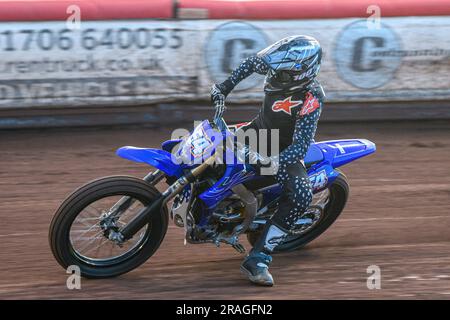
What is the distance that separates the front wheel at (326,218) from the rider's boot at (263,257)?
39 centimetres

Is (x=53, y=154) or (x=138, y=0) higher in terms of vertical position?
(x=138, y=0)

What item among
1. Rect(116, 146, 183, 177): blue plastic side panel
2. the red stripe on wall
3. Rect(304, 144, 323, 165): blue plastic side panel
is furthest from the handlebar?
the red stripe on wall

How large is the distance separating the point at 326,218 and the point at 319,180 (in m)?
0.66

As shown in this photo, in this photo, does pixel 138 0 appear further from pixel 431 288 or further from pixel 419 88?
pixel 431 288

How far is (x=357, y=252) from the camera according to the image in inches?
226

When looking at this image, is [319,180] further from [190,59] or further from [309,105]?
[190,59]

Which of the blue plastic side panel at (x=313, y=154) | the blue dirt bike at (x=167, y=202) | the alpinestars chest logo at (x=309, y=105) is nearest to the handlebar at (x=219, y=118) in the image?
the blue dirt bike at (x=167, y=202)

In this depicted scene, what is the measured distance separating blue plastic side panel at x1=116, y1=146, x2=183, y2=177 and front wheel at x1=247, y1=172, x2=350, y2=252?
995mm

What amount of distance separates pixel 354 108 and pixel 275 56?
483 cm

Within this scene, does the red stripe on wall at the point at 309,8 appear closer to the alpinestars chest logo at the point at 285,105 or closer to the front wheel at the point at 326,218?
the front wheel at the point at 326,218

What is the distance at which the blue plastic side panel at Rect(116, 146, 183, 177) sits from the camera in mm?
4758

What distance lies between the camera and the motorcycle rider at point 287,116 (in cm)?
475

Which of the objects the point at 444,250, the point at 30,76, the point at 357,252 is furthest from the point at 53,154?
the point at 444,250

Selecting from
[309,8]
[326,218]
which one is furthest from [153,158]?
[309,8]
